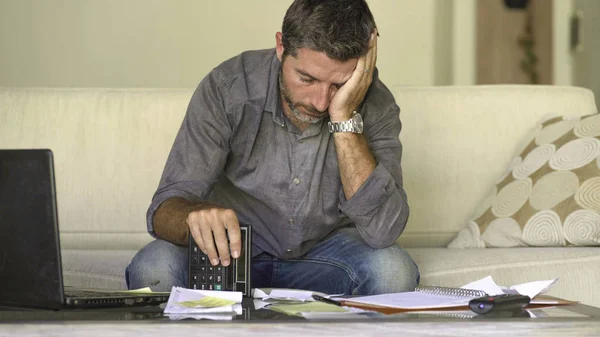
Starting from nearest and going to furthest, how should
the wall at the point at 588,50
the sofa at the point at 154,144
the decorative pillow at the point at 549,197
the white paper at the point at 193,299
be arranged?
the white paper at the point at 193,299 → the decorative pillow at the point at 549,197 → the sofa at the point at 154,144 → the wall at the point at 588,50

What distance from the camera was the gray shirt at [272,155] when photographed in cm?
175

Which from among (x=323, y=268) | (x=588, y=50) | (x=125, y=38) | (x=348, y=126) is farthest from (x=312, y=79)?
(x=588, y=50)

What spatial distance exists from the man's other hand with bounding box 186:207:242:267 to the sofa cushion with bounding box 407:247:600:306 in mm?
669

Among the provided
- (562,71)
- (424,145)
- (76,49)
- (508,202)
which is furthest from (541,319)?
(562,71)

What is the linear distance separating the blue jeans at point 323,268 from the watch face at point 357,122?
24cm

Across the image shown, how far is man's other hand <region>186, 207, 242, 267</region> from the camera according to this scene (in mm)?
1336

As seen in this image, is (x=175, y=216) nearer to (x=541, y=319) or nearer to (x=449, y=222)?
(x=541, y=319)

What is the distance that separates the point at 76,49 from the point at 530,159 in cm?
216

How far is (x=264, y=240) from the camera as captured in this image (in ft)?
5.94

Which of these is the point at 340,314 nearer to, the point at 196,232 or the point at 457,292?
the point at 457,292

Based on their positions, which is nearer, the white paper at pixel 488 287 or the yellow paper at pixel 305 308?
the yellow paper at pixel 305 308

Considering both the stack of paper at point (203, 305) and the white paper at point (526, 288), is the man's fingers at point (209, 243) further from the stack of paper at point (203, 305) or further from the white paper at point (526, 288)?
the white paper at point (526, 288)

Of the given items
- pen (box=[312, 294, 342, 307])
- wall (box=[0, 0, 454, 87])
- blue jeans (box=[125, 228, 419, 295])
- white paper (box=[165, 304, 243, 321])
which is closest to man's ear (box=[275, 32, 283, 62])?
blue jeans (box=[125, 228, 419, 295])

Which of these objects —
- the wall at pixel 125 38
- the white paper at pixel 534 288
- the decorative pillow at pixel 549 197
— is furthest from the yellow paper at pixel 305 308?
the wall at pixel 125 38
